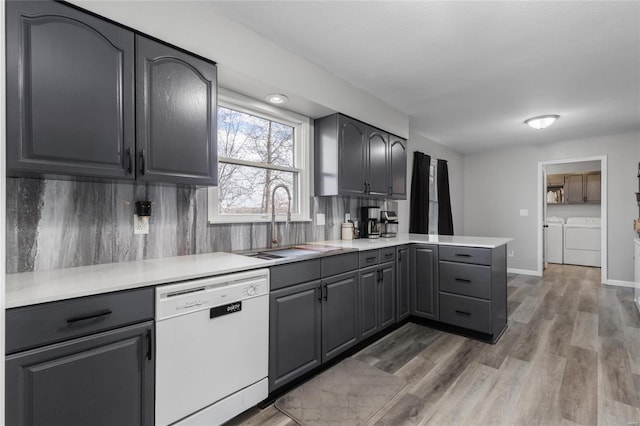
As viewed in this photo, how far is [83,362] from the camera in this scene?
3.94ft

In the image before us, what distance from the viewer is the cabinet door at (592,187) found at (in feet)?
22.1

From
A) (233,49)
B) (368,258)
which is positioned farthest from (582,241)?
(233,49)

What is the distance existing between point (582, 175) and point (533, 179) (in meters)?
2.49

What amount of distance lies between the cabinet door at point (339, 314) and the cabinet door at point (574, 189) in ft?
23.3

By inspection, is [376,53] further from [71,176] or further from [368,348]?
[368,348]

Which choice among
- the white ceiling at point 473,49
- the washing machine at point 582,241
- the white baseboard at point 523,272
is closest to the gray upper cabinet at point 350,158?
the white ceiling at point 473,49

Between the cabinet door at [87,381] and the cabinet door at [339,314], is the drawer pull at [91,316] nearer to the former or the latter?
the cabinet door at [87,381]

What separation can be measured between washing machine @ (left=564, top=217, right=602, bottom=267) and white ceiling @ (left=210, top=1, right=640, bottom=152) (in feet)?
11.5

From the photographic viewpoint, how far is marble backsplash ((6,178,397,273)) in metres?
1.49

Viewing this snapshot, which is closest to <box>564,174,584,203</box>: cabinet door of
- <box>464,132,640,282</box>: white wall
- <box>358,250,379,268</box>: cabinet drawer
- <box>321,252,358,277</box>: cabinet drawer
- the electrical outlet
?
<box>464,132,640,282</box>: white wall

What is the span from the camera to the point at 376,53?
2.41 m

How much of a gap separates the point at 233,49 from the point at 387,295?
2.35 meters

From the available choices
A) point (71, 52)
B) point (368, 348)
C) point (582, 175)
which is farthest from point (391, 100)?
point (582, 175)

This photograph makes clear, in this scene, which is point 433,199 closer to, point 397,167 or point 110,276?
point 397,167
